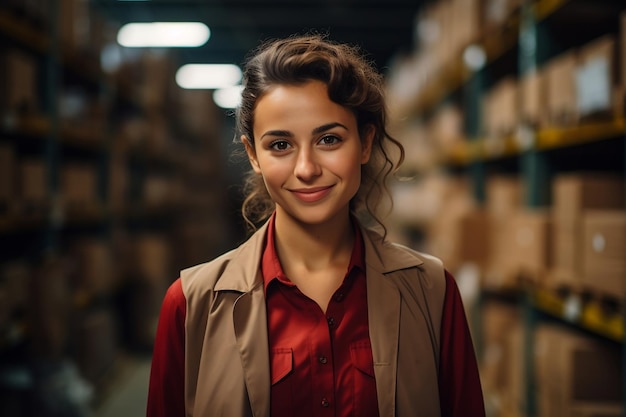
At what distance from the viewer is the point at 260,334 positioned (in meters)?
1.34

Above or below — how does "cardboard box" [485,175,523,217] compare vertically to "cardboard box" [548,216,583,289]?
above

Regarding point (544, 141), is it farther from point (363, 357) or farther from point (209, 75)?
point (209, 75)

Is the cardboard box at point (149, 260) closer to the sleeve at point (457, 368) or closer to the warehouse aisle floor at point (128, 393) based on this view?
the warehouse aisle floor at point (128, 393)

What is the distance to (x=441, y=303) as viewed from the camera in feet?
4.71

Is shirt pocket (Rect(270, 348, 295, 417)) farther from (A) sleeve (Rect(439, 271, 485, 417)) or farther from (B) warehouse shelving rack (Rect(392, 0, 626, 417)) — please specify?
(B) warehouse shelving rack (Rect(392, 0, 626, 417))

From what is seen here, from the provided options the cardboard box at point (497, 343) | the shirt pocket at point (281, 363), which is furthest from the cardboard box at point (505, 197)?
the shirt pocket at point (281, 363)

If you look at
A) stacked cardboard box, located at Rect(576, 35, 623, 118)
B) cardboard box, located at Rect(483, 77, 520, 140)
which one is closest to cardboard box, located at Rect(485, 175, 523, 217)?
cardboard box, located at Rect(483, 77, 520, 140)

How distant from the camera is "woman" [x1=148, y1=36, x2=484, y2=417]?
1329 millimetres

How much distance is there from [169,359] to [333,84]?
695mm

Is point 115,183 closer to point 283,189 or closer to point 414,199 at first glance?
point 414,199

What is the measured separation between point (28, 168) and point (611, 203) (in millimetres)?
3140

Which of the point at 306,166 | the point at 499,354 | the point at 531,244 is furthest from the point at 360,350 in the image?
the point at 499,354

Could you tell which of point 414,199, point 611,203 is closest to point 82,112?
point 414,199

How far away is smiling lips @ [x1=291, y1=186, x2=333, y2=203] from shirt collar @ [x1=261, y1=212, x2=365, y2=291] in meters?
0.17
